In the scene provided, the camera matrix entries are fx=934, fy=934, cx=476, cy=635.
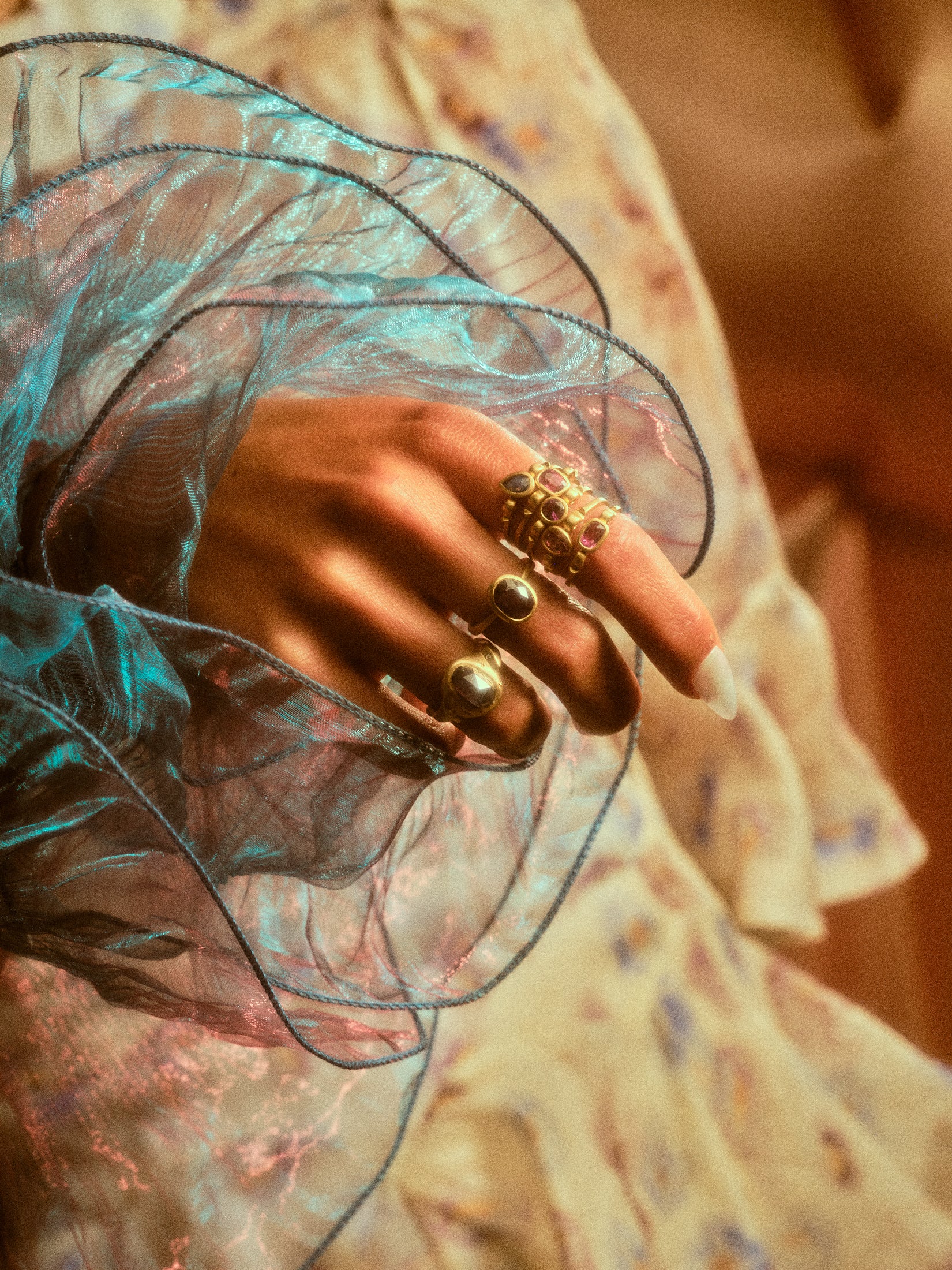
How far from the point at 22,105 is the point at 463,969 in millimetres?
357

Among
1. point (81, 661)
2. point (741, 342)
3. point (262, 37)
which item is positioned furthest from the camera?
point (741, 342)

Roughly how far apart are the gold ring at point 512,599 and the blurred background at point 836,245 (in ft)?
1.64

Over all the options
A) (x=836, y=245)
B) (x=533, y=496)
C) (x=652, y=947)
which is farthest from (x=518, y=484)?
(x=836, y=245)

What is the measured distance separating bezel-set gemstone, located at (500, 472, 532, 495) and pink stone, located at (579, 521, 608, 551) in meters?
0.02

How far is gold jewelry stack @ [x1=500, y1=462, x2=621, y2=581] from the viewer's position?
277mm

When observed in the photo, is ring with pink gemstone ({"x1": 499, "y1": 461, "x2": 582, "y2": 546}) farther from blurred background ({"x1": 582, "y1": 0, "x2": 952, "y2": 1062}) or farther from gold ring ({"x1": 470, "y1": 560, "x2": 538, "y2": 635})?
blurred background ({"x1": 582, "y1": 0, "x2": 952, "y2": 1062})

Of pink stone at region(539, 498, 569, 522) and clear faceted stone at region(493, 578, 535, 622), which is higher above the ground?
pink stone at region(539, 498, 569, 522)

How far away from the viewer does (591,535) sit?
0.91 ft

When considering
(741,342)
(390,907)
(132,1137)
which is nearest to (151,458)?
(390,907)

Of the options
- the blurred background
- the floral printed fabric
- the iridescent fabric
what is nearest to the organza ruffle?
the iridescent fabric

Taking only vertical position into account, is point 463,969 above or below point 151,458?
below

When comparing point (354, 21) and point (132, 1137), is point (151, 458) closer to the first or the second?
point (132, 1137)

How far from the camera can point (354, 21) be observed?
57 cm

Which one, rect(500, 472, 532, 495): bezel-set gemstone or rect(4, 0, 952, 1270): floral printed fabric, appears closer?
rect(500, 472, 532, 495): bezel-set gemstone
